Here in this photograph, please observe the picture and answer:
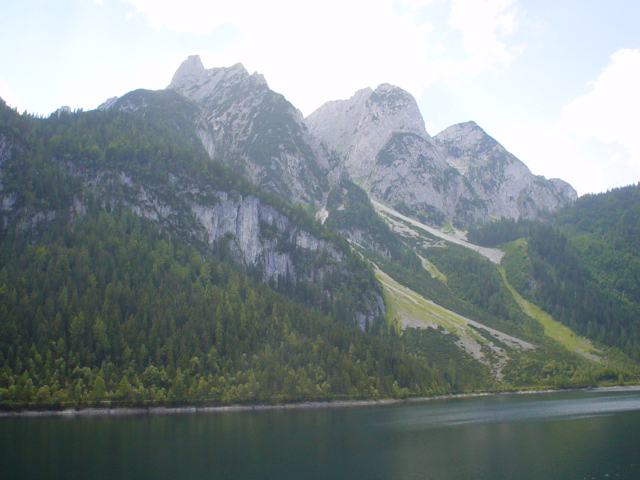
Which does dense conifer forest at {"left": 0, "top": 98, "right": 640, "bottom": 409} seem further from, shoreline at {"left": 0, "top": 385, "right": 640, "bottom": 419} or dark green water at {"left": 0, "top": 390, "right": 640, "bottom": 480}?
dark green water at {"left": 0, "top": 390, "right": 640, "bottom": 480}

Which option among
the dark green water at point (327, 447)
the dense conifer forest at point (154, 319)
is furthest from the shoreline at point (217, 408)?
the dark green water at point (327, 447)

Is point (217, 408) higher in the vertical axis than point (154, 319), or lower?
lower

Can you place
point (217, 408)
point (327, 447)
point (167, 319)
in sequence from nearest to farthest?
point (327, 447)
point (217, 408)
point (167, 319)

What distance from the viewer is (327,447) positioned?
58500 mm

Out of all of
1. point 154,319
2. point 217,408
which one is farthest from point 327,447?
point 154,319

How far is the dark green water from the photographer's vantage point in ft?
148

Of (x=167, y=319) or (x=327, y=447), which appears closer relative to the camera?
(x=327, y=447)

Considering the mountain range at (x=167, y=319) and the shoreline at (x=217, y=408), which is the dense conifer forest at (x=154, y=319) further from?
the shoreline at (x=217, y=408)

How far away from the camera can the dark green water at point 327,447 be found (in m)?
45.0

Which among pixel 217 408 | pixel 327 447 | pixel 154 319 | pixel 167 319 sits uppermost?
pixel 154 319

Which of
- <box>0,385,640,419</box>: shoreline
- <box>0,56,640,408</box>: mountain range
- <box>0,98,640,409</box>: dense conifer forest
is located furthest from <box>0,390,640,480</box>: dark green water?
<box>0,56,640,408</box>: mountain range

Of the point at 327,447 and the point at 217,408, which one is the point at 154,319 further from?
the point at 327,447

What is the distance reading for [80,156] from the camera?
183375 millimetres

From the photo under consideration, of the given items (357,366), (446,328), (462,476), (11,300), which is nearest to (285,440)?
(462,476)
